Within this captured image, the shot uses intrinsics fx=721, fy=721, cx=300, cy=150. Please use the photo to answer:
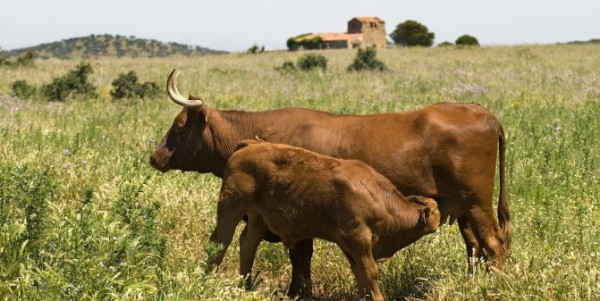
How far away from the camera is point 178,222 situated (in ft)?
24.6

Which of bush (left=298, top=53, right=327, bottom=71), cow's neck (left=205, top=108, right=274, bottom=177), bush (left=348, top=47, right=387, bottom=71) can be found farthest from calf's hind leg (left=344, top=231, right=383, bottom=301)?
bush (left=298, top=53, right=327, bottom=71)

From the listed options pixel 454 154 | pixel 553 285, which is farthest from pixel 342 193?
pixel 553 285

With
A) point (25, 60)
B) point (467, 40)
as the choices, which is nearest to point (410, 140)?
point (25, 60)

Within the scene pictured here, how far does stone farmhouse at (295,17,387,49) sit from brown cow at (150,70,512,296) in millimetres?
73047

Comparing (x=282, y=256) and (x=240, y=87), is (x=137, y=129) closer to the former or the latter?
(x=282, y=256)

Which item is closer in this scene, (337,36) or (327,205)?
(327,205)

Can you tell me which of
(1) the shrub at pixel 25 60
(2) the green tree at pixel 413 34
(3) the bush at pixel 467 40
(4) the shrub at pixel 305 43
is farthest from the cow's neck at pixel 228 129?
(2) the green tree at pixel 413 34

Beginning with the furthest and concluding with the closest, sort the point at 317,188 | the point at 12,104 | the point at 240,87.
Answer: the point at 240,87 → the point at 12,104 → the point at 317,188

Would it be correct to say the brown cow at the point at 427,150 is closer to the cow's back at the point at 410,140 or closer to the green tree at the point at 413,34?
the cow's back at the point at 410,140

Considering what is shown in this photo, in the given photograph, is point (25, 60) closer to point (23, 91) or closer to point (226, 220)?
point (23, 91)

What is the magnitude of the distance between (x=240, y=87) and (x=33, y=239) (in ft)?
48.5

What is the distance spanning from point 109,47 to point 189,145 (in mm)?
132923

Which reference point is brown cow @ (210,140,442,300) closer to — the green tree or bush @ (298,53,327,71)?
bush @ (298,53,327,71)

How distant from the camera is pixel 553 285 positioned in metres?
5.27
